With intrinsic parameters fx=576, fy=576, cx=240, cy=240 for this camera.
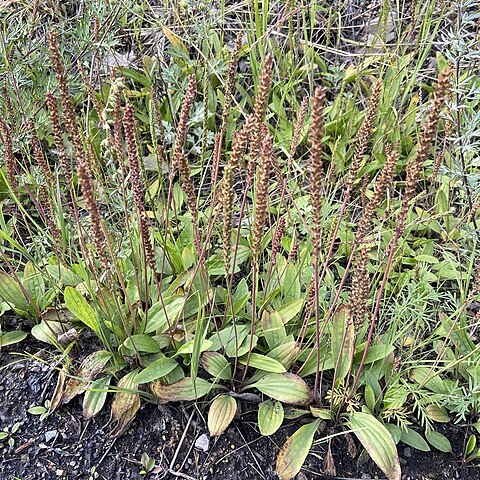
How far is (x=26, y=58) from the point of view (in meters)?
3.06

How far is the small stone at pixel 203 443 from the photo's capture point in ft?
7.20

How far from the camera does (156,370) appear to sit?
215 cm

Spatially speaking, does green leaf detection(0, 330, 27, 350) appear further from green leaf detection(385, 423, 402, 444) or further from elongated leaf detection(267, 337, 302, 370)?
green leaf detection(385, 423, 402, 444)

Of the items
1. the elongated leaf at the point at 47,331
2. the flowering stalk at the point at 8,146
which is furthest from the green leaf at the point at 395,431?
the flowering stalk at the point at 8,146

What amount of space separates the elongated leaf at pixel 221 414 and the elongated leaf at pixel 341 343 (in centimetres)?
41

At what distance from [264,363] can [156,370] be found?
0.40 m

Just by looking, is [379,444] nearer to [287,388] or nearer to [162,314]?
[287,388]

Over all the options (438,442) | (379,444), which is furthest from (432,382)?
(379,444)

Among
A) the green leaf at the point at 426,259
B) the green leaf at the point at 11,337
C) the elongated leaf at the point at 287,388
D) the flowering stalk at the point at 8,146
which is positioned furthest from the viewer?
the green leaf at the point at 426,259

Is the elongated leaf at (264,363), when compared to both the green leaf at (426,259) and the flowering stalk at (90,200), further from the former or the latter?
the green leaf at (426,259)

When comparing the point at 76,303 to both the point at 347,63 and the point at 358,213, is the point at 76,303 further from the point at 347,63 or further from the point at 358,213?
the point at 347,63

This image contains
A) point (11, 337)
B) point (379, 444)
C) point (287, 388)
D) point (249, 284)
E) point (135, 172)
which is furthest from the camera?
point (249, 284)

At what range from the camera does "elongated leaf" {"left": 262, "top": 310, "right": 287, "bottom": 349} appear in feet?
7.54

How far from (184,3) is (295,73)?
2.76ft
